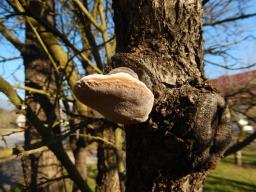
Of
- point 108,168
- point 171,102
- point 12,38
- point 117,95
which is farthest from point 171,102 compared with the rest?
point 12,38

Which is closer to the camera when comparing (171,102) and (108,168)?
(171,102)

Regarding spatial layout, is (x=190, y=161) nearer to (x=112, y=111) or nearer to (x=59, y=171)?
(x=112, y=111)

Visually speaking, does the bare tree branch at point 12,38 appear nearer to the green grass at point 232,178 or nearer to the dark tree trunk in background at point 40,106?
the dark tree trunk in background at point 40,106

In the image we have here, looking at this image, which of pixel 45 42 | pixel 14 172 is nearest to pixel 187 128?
pixel 45 42

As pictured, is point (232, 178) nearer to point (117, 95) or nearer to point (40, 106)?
point (40, 106)

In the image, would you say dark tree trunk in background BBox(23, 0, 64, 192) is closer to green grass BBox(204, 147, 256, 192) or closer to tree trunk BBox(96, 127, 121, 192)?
tree trunk BBox(96, 127, 121, 192)

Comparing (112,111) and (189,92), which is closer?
(112,111)

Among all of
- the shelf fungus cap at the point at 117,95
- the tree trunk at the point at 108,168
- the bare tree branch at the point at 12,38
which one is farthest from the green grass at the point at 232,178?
the shelf fungus cap at the point at 117,95
